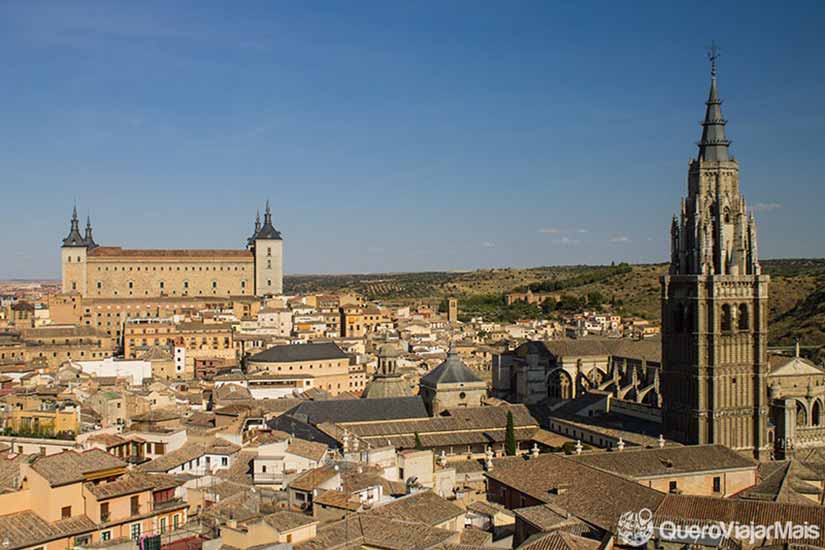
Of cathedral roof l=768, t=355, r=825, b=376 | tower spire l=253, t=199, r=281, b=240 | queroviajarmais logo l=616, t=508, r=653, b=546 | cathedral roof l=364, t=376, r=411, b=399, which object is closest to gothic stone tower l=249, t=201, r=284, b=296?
tower spire l=253, t=199, r=281, b=240

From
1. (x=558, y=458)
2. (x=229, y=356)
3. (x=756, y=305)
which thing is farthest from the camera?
(x=229, y=356)

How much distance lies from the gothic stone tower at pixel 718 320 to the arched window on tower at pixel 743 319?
3 cm

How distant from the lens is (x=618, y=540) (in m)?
17.0

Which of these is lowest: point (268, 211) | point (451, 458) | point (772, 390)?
point (451, 458)

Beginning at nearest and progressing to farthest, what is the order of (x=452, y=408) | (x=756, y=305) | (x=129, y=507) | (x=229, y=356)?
(x=129, y=507), (x=756, y=305), (x=452, y=408), (x=229, y=356)

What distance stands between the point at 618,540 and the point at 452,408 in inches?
818

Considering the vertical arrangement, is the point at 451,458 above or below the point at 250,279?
below

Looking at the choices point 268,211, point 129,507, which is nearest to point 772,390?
point 129,507

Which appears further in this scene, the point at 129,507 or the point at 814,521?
the point at 129,507

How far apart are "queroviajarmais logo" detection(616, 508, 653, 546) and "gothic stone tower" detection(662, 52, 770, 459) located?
43.9 feet

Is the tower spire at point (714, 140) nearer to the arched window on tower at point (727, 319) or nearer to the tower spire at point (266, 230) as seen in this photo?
the arched window on tower at point (727, 319)

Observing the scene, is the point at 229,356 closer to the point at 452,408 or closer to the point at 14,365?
the point at 14,365

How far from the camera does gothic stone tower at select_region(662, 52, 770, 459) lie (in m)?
31.5

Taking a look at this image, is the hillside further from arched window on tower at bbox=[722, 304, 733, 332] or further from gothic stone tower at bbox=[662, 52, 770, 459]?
arched window on tower at bbox=[722, 304, 733, 332]
